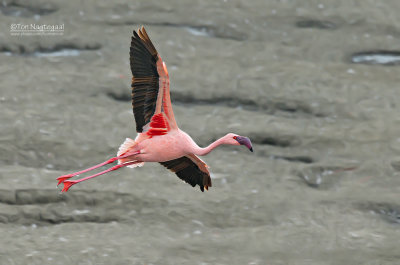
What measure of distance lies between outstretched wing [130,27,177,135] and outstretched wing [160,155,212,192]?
1.25ft

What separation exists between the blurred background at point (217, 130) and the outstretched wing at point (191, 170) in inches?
65.0

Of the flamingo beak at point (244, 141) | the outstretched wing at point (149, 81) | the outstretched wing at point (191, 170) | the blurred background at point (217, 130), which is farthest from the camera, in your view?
the blurred background at point (217, 130)

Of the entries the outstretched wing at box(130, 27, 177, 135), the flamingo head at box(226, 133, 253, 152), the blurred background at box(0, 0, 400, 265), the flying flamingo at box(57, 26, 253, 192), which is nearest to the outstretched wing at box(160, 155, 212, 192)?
the flying flamingo at box(57, 26, 253, 192)

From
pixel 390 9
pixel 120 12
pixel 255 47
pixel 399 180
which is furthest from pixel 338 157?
pixel 120 12

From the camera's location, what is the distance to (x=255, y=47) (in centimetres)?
888

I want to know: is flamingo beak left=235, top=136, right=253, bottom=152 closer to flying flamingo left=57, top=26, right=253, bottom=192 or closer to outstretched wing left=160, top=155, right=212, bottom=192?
flying flamingo left=57, top=26, right=253, bottom=192

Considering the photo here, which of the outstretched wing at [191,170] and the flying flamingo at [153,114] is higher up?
the flying flamingo at [153,114]

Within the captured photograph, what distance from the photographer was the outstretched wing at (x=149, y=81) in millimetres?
4328

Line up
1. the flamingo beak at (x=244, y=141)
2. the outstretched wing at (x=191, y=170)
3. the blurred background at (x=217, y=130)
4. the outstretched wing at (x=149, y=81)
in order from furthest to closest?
the blurred background at (x=217, y=130) → the outstretched wing at (x=191, y=170) → the outstretched wing at (x=149, y=81) → the flamingo beak at (x=244, y=141)

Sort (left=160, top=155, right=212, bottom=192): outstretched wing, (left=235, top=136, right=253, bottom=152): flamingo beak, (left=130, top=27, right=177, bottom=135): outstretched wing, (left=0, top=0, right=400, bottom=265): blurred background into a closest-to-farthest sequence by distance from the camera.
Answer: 1. (left=235, top=136, right=253, bottom=152): flamingo beak
2. (left=130, top=27, right=177, bottom=135): outstretched wing
3. (left=160, top=155, right=212, bottom=192): outstretched wing
4. (left=0, top=0, right=400, bottom=265): blurred background

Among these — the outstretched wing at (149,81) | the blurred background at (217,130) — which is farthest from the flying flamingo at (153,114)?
the blurred background at (217,130)

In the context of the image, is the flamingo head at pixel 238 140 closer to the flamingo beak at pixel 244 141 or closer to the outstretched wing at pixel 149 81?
the flamingo beak at pixel 244 141

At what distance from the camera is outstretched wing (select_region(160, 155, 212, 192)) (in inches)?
185

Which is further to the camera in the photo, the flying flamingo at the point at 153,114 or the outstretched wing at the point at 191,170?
the outstretched wing at the point at 191,170
